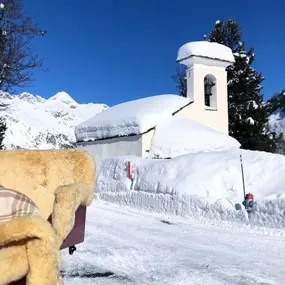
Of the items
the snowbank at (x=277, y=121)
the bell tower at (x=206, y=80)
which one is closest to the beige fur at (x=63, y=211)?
the bell tower at (x=206, y=80)

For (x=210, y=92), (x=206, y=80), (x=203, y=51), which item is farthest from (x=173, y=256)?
(x=206, y=80)

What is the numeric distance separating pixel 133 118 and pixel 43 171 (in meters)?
15.6

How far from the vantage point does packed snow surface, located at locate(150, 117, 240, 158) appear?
1711 centimetres

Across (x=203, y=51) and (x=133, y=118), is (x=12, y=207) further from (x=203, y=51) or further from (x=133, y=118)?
(x=203, y=51)

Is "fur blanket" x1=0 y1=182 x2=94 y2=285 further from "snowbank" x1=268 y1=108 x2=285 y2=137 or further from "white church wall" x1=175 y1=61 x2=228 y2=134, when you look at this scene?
"snowbank" x1=268 y1=108 x2=285 y2=137

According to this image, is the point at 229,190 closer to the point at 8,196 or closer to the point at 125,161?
the point at 125,161

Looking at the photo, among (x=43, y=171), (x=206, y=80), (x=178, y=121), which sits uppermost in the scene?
(x=206, y=80)

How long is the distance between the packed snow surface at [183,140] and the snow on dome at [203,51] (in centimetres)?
390

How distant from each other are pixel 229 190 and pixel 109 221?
11.3 feet

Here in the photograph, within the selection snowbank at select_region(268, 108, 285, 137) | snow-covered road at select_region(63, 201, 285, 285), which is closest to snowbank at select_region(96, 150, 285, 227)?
snow-covered road at select_region(63, 201, 285, 285)

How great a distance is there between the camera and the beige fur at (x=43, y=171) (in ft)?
8.89

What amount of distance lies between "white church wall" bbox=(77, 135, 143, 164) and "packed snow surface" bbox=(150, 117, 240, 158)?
73cm

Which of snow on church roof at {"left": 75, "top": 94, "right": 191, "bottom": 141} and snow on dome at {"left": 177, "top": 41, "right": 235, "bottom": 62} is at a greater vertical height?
snow on dome at {"left": 177, "top": 41, "right": 235, "bottom": 62}

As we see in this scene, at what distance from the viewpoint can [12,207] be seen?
1.32 meters
